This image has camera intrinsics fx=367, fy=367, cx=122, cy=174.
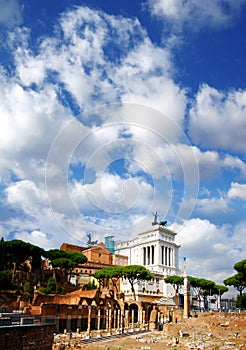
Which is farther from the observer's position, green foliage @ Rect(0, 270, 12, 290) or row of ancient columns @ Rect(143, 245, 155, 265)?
row of ancient columns @ Rect(143, 245, 155, 265)

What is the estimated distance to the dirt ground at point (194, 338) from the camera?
112 ft

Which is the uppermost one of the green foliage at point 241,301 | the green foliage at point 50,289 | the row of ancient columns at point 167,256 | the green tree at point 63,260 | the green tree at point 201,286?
the row of ancient columns at point 167,256

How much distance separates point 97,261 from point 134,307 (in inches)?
925

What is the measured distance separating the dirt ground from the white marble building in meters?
35.4

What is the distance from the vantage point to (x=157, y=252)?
90812 mm

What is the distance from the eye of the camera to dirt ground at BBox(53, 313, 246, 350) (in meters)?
34.2

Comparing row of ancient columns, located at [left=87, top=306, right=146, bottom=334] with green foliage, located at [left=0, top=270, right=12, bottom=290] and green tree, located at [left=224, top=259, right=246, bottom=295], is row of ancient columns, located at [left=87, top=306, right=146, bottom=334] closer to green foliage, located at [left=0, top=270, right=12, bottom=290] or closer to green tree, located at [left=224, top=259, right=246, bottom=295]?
green foliage, located at [left=0, top=270, right=12, bottom=290]

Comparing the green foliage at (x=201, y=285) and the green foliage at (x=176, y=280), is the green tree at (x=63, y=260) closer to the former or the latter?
the green foliage at (x=176, y=280)

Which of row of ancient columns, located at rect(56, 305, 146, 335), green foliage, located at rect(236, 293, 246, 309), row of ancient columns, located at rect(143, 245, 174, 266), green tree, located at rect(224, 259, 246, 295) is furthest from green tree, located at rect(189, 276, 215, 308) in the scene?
row of ancient columns, located at rect(56, 305, 146, 335)

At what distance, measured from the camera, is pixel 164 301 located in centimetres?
7319

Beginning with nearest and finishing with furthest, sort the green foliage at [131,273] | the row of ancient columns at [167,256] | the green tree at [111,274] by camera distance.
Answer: the green foliage at [131,273], the green tree at [111,274], the row of ancient columns at [167,256]

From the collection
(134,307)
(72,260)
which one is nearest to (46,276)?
(72,260)

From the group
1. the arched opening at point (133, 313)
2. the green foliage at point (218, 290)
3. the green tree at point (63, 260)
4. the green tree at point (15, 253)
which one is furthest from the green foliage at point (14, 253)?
the green foliage at point (218, 290)

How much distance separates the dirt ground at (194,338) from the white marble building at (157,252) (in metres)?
35.4
